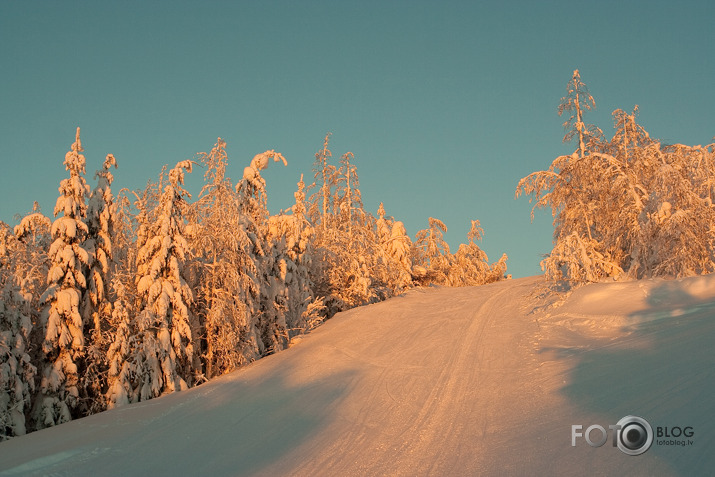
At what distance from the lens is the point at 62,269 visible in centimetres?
1457

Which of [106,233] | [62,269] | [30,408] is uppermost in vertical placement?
[106,233]

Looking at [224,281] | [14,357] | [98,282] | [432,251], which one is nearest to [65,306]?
[98,282]

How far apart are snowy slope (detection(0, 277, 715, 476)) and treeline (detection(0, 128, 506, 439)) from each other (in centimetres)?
186

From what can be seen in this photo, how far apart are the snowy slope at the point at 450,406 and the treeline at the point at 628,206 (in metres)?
2.31

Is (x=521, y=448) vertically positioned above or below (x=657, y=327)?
below

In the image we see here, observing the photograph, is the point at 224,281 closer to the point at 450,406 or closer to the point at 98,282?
the point at 98,282

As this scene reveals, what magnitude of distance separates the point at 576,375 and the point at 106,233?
42.7 ft

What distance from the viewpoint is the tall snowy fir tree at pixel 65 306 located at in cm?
1408

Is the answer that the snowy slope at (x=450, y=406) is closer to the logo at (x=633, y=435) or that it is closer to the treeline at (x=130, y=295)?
the logo at (x=633, y=435)

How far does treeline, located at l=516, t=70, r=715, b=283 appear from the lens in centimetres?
1645

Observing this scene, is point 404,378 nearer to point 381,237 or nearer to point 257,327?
point 257,327

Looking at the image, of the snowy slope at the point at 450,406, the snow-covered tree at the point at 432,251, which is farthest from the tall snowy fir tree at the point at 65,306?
the snow-covered tree at the point at 432,251

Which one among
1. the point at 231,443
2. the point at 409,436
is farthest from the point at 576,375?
the point at 231,443

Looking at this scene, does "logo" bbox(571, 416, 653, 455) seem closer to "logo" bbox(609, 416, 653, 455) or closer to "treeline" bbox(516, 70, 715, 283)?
"logo" bbox(609, 416, 653, 455)
